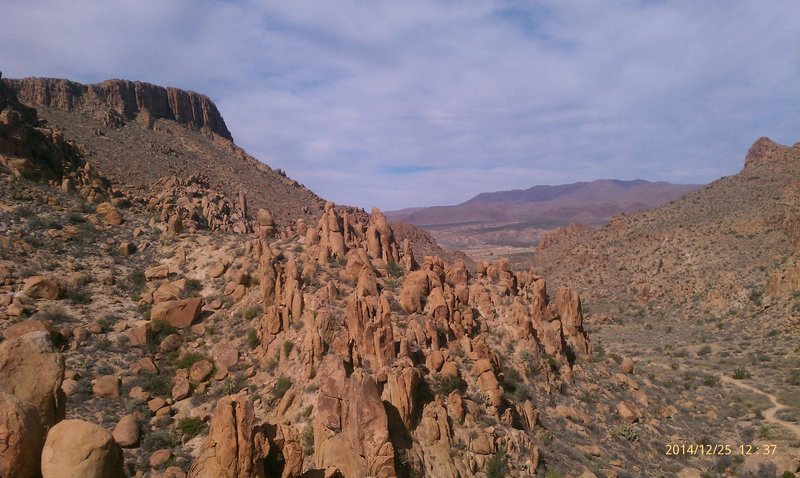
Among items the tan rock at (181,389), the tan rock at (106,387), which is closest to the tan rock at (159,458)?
the tan rock at (181,389)

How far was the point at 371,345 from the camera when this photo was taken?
16969mm

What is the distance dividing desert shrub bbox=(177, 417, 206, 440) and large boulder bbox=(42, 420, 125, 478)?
8.74 meters

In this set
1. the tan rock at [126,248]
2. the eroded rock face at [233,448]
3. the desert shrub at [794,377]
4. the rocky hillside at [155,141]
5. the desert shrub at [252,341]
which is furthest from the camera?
the rocky hillside at [155,141]

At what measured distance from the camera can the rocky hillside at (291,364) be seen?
10.6m

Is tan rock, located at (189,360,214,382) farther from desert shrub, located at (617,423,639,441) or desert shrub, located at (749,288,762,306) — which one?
desert shrub, located at (749,288,762,306)

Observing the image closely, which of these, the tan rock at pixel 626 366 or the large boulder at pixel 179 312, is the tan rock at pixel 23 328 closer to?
the large boulder at pixel 179 312

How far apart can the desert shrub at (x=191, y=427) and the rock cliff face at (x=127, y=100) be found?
235ft

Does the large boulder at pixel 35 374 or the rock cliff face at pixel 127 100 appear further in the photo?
the rock cliff face at pixel 127 100

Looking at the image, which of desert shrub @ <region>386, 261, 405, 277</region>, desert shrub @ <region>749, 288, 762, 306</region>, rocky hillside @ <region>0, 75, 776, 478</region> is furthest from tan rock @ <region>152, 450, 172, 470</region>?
desert shrub @ <region>749, 288, 762, 306</region>

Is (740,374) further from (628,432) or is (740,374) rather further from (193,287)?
(193,287)

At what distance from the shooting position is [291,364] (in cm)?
1739

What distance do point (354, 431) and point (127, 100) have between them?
88.2m

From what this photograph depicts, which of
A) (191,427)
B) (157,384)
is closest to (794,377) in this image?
(191,427)

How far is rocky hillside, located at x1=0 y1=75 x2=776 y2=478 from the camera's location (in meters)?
10.6
